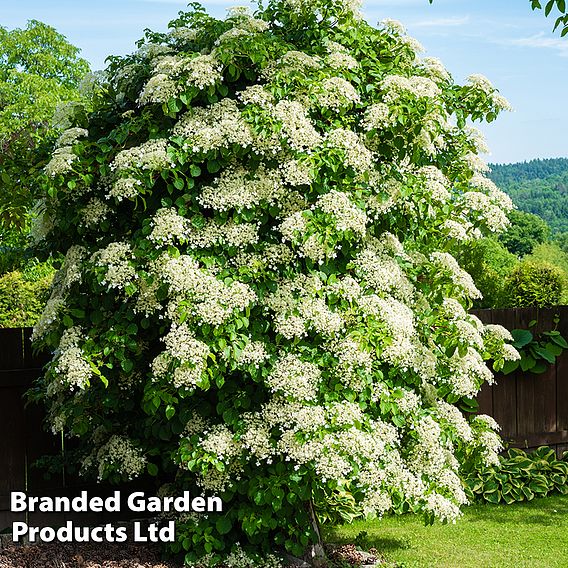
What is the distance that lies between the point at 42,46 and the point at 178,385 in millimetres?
24406

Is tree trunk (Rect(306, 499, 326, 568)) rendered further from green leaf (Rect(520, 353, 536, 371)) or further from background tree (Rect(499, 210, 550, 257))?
background tree (Rect(499, 210, 550, 257))

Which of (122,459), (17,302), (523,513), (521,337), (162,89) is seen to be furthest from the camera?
(17,302)

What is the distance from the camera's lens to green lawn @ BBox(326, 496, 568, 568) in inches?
230

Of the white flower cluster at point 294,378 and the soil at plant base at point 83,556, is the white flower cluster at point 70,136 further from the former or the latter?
the soil at plant base at point 83,556

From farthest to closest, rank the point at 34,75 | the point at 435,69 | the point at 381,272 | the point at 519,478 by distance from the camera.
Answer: the point at 34,75 → the point at 519,478 → the point at 435,69 → the point at 381,272

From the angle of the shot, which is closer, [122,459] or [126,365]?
[126,365]

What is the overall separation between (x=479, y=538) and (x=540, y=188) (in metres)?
31.9

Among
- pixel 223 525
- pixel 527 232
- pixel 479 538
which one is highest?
pixel 527 232

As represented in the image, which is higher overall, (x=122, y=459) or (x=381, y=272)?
(x=381, y=272)

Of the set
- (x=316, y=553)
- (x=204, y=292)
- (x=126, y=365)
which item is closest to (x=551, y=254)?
(x=316, y=553)

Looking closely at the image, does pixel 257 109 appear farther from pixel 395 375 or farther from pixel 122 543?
pixel 122 543

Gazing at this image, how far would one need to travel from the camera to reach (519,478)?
7.77 m

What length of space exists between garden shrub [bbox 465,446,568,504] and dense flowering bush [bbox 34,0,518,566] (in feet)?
7.29

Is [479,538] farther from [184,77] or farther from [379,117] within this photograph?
[184,77]
